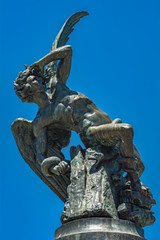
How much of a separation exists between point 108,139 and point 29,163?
2126 mm

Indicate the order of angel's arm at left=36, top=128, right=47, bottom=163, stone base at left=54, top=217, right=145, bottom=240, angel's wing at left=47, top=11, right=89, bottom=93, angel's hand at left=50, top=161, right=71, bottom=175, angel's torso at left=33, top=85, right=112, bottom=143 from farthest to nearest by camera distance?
angel's wing at left=47, top=11, right=89, bottom=93, angel's arm at left=36, top=128, right=47, bottom=163, angel's torso at left=33, top=85, right=112, bottom=143, angel's hand at left=50, top=161, right=71, bottom=175, stone base at left=54, top=217, right=145, bottom=240

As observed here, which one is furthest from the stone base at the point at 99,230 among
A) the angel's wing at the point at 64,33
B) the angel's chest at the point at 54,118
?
the angel's wing at the point at 64,33

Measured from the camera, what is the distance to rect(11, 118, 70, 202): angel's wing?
27.0 ft

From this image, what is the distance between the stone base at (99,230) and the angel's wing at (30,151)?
136cm

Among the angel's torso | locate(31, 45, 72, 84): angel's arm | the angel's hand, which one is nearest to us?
the angel's hand

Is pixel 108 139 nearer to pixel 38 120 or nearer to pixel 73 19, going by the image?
pixel 38 120

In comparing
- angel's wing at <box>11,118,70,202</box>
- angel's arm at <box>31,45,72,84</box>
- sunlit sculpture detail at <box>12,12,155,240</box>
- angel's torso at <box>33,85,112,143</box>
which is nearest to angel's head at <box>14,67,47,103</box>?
sunlit sculpture detail at <box>12,12,155,240</box>

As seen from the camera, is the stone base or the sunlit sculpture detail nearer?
the stone base

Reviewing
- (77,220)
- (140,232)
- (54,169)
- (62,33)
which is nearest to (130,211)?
(140,232)

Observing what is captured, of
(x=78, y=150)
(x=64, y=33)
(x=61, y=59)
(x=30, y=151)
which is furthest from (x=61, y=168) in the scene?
(x=64, y=33)

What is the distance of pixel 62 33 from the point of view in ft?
30.8

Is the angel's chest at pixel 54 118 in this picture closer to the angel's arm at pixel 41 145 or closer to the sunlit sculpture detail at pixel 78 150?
the sunlit sculpture detail at pixel 78 150

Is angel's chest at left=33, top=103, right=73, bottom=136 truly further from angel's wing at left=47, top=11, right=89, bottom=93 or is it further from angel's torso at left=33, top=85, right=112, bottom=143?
angel's wing at left=47, top=11, right=89, bottom=93

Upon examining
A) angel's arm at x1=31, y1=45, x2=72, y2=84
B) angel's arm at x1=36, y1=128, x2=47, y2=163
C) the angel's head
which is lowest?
angel's arm at x1=36, y1=128, x2=47, y2=163
